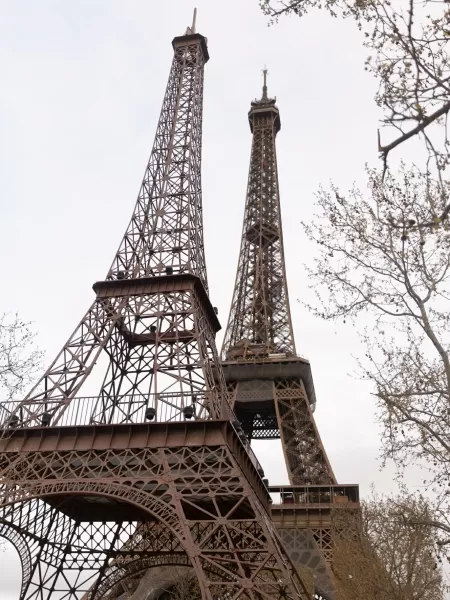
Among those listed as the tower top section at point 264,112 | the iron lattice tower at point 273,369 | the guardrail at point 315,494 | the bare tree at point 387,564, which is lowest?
the bare tree at point 387,564

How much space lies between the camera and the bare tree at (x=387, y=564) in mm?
22109

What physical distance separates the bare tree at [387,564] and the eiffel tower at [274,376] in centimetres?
634

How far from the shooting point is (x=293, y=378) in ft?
156

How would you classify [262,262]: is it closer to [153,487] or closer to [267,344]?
[267,344]

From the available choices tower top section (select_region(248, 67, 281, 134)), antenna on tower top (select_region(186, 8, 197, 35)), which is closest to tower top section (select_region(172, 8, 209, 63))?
antenna on tower top (select_region(186, 8, 197, 35))

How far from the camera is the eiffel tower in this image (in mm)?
38281

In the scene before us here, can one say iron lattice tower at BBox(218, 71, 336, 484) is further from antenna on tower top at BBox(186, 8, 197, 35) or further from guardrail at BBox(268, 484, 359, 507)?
antenna on tower top at BBox(186, 8, 197, 35)

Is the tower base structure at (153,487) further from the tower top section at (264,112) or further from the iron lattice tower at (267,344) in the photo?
the tower top section at (264,112)

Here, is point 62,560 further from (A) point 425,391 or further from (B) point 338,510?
(A) point 425,391

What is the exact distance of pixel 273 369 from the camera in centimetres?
4756

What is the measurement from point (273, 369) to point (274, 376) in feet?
1.64

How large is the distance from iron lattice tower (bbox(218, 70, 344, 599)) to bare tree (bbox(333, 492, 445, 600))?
772 cm

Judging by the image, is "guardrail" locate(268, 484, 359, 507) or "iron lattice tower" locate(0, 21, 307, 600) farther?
"guardrail" locate(268, 484, 359, 507)

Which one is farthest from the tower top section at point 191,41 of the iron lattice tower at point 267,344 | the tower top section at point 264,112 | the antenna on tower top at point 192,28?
the tower top section at point 264,112
